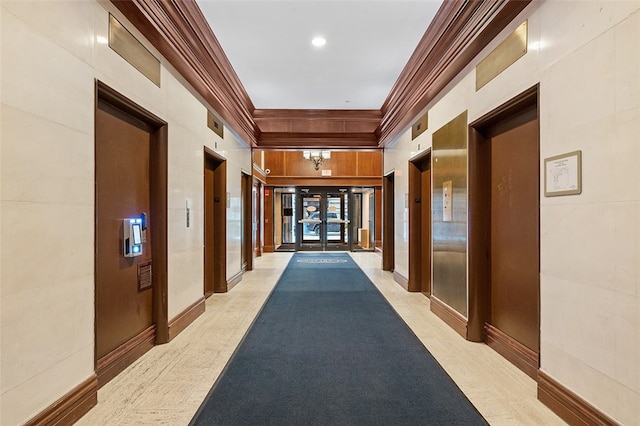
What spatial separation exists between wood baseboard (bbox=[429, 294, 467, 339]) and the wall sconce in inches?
272

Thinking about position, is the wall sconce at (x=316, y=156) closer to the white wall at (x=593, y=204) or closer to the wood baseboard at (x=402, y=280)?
the wood baseboard at (x=402, y=280)

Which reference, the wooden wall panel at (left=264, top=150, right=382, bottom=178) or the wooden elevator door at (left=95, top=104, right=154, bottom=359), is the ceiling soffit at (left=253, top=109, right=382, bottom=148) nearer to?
the wooden elevator door at (left=95, top=104, right=154, bottom=359)

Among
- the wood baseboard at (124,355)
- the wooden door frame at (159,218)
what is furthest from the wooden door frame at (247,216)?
the wood baseboard at (124,355)

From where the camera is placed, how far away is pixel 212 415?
220 cm

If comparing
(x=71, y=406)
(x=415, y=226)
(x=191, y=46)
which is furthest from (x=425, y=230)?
(x=71, y=406)

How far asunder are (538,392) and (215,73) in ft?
15.0

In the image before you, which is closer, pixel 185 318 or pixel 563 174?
pixel 563 174

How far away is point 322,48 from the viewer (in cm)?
433

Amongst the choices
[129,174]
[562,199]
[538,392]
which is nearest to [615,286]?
[562,199]

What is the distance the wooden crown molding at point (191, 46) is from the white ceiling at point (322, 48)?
5.6 inches

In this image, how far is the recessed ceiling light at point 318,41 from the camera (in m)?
4.10

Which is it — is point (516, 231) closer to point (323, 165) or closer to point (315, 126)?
point (315, 126)

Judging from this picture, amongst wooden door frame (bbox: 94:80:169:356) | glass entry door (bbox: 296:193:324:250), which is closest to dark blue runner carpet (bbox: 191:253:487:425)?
wooden door frame (bbox: 94:80:169:356)

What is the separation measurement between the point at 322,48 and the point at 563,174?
318 centimetres
